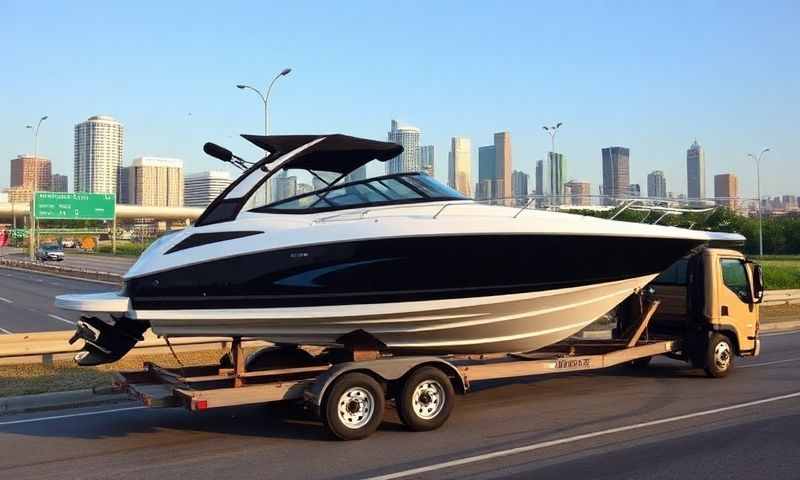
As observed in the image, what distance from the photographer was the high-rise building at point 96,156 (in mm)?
145375

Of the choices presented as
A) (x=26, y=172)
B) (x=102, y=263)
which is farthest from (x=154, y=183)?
(x=102, y=263)

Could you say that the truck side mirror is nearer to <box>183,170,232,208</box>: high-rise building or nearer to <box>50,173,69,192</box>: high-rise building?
<box>183,170,232,208</box>: high-rise building

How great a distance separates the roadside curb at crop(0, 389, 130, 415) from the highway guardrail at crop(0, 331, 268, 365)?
1430 millimetres

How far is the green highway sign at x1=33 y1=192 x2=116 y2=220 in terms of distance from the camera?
192ft

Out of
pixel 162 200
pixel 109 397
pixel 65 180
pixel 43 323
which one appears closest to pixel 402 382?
pixel 109 397

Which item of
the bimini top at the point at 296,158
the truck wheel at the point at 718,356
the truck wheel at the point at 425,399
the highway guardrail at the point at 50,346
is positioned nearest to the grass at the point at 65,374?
the highway guardrail at the point at 50,346

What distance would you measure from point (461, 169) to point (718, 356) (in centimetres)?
540

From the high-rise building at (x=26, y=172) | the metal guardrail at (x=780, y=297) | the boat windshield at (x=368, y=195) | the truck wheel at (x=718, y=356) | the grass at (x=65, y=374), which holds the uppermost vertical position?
the high-rise building at (x=26, y=172)

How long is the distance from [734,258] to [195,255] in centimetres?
763

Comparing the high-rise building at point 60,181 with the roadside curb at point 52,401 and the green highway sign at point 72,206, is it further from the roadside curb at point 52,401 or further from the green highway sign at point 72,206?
the roadside curb at point 52,401

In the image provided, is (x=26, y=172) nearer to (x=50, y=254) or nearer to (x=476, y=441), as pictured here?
(x=50, y=254)

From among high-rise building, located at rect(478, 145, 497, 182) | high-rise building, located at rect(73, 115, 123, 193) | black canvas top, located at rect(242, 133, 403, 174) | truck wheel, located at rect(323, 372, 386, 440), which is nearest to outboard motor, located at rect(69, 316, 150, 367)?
truck wheel, located at rect(323, 372, 386, 440)

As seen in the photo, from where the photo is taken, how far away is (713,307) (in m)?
10.7

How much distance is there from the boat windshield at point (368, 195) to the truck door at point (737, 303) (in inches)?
176
